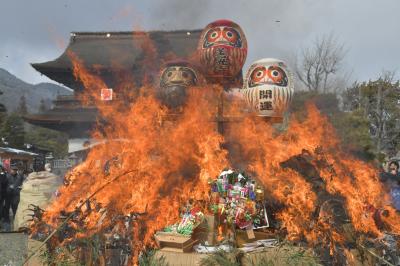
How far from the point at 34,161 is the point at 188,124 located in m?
23.2

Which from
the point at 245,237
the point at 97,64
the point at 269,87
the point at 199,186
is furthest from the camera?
the point at 97,64

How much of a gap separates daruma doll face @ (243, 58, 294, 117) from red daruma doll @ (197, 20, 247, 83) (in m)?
0.37

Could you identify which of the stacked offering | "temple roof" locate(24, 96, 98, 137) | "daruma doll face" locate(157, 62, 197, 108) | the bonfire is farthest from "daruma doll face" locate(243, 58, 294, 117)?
"temple roof" locate(24, 96, 98, 137)

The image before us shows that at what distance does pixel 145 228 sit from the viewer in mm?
5867

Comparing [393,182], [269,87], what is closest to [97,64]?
[269,87]

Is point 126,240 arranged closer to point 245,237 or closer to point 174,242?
point 174,242

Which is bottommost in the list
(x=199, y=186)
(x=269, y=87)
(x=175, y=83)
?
(x=199, y=186)

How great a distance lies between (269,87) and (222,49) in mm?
1051

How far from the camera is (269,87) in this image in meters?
6.77

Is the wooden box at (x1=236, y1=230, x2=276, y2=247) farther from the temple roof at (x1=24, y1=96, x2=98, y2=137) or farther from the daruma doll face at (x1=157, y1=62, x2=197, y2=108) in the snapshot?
the temple roof at (x1=24, y1=96, x2=98, y2=137)

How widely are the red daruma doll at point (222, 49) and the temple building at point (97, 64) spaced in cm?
1265

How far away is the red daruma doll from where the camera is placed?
23.2 ft

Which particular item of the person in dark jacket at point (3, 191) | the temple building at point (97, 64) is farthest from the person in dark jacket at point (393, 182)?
the temple building at point (97, 64)

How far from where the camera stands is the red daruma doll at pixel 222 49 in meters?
7.08
